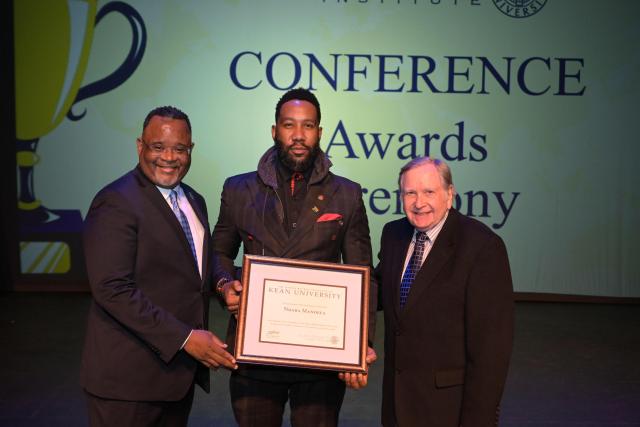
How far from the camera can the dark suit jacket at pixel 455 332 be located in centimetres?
205

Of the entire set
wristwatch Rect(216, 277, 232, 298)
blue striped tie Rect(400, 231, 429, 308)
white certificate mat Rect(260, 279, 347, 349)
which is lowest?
white certificate mat Rect(260, 279, 347, 349)

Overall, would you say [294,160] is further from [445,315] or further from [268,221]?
[445,315]

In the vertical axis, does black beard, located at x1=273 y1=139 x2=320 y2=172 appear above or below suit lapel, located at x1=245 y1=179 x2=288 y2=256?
above

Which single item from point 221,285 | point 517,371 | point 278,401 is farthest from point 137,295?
point 517,371

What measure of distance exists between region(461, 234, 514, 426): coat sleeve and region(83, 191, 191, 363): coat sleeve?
0.81 meters

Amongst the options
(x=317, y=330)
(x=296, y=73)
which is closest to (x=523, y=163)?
(x=296, y=73)

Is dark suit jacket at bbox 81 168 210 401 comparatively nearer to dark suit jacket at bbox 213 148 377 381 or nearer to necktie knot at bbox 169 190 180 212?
necktie knot at bbox 169 190 180 212

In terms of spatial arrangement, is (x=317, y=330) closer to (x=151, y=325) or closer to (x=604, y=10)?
(x=151, y=325)

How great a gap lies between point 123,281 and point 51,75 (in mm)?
5238

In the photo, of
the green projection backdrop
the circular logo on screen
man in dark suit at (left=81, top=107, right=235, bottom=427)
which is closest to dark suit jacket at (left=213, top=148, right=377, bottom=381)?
man in dark suit at (left=81, top=107, right=235, bottom=427)

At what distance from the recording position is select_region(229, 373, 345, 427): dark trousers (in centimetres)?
237

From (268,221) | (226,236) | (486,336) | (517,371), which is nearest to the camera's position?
(486,336)

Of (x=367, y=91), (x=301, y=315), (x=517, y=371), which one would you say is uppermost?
(x=367, y=91)

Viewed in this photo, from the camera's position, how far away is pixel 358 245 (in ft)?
8.09
